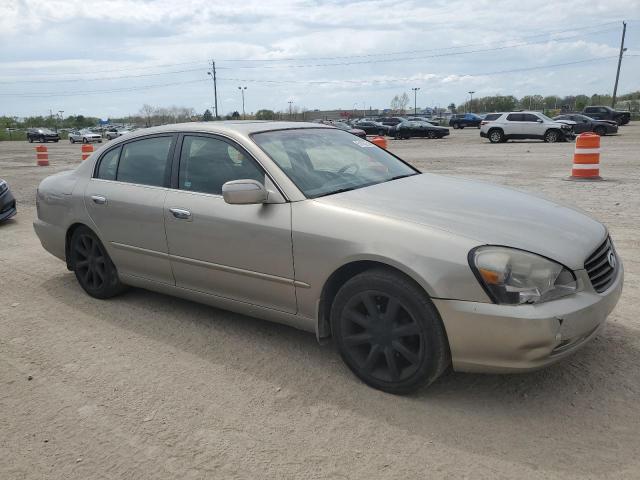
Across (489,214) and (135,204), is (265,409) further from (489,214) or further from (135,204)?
(135,204)

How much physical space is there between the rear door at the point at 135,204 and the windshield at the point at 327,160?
3.07 ft

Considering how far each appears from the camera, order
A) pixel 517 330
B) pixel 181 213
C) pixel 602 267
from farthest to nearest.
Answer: pixel 181 213, pixel 602 267, pixel 517 330

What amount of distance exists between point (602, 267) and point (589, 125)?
3139 cm

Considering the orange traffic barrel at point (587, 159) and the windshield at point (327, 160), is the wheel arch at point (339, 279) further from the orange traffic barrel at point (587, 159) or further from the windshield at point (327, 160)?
the orange traffic barrel at point (587, 159)

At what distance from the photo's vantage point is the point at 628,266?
535 centimetres

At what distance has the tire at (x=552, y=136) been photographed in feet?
88.7

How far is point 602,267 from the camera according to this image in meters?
3.19

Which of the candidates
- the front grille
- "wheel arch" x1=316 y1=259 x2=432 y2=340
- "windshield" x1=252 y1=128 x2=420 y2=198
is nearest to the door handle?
"windshield" x1=252 y1=128 x2=420 y2=198

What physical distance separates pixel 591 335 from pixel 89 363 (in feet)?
10.0

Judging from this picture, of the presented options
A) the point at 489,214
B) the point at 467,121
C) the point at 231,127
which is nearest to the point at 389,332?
the point at 489,214

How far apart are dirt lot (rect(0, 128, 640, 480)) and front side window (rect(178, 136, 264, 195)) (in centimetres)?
109

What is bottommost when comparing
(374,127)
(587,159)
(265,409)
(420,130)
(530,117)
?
(265,409)

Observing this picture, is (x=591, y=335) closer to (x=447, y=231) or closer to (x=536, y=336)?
(x=536, y=336)

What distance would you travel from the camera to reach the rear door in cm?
429
